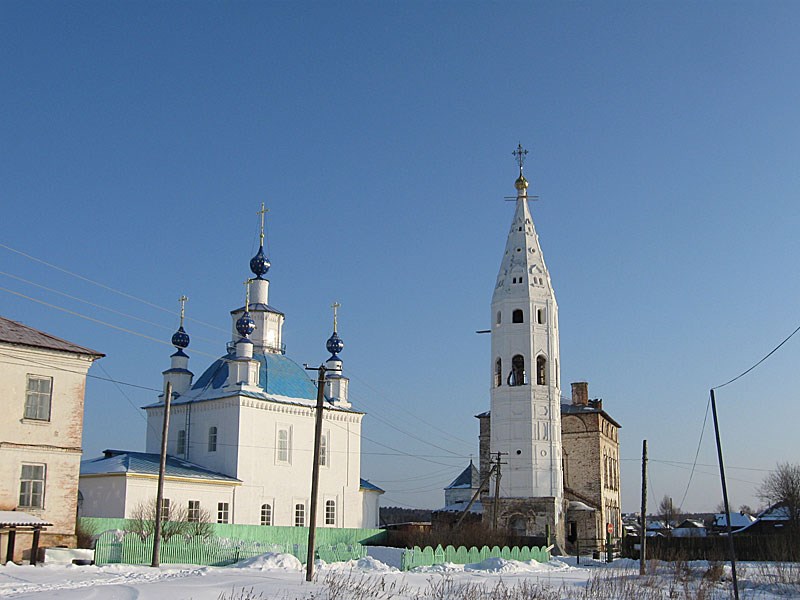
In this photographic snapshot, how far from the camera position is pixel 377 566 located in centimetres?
2477

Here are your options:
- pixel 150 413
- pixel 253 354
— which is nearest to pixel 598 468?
pixel 253 354

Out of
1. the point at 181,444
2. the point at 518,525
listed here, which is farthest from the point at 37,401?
the point at 518,525

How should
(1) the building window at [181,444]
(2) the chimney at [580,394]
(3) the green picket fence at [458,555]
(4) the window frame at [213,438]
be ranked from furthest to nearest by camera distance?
(2) the chimney at [580,394]
(1) the building window at [181,444]
(4) the window frame at [213,438]
(3) the green picket fence at [458,555]

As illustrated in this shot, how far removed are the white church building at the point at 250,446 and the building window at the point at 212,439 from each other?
0.14 feet

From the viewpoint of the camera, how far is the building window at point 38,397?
23703mm

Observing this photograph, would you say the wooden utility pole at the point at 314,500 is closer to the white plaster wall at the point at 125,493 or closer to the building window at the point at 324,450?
the white plaster wall at the point at 125,493

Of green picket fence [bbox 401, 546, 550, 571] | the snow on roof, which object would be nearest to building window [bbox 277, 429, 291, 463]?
green picket fence [bbox 401, 546, 550, 571]

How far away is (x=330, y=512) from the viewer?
40.2 metres

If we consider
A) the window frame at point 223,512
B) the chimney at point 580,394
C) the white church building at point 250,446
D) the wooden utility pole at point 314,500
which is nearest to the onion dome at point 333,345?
the white church building at point 250,446

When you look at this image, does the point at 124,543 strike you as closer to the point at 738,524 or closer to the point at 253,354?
the point at 253,354

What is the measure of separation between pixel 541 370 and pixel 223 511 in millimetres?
17730

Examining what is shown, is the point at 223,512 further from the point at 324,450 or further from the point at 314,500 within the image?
the point at 314,500

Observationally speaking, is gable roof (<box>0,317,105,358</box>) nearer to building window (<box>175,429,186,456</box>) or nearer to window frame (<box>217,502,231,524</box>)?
window frame (<box>217,502,231,524</box>)

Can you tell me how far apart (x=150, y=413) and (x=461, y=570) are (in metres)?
20.6
